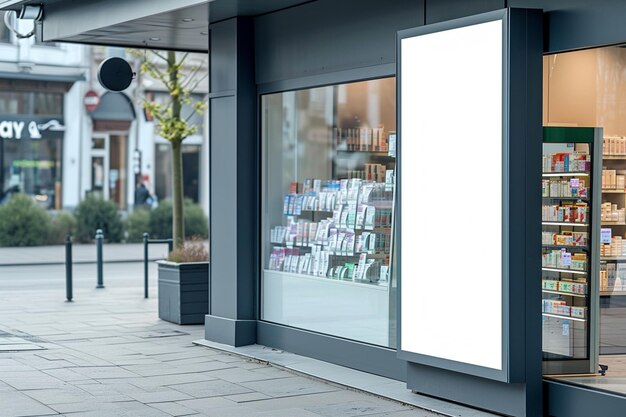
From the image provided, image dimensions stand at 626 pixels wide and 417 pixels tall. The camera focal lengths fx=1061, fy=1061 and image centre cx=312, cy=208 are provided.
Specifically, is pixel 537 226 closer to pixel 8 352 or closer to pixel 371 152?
pixel 371 152

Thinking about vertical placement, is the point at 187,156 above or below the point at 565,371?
above

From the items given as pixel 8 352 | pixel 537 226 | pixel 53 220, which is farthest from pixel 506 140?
pixel 53 220

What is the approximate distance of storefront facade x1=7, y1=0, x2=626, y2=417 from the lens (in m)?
8.16

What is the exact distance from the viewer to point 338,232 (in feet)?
36.7

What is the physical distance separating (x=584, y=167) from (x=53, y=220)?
24.2m

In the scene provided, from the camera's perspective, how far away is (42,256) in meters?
27.2

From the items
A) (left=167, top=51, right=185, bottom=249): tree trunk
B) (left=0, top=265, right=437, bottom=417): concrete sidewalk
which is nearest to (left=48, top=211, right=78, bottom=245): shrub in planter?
(left=167, top=51, right=185, bottom=249): tree trunk

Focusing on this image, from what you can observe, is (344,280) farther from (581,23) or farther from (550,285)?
(581,23)

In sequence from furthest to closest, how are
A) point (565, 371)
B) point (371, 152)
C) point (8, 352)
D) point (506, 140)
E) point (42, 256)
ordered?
point (42, 256) < point (8, 352) < point (371, 152) < point (565, 371) < point (506, 140)

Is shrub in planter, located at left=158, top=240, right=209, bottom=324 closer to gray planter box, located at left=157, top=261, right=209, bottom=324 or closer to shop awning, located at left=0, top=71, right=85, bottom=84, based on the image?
gray planter box, located at left=157, top=261, right=209, bottom=324

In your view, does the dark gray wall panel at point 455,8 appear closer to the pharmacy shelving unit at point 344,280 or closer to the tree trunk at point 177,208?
the pharmacy shelving unit at point 344,280

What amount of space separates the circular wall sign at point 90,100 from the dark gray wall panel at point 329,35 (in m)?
26.2

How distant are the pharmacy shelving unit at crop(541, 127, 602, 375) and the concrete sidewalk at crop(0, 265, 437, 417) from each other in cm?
130

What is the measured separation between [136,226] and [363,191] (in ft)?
73.3
